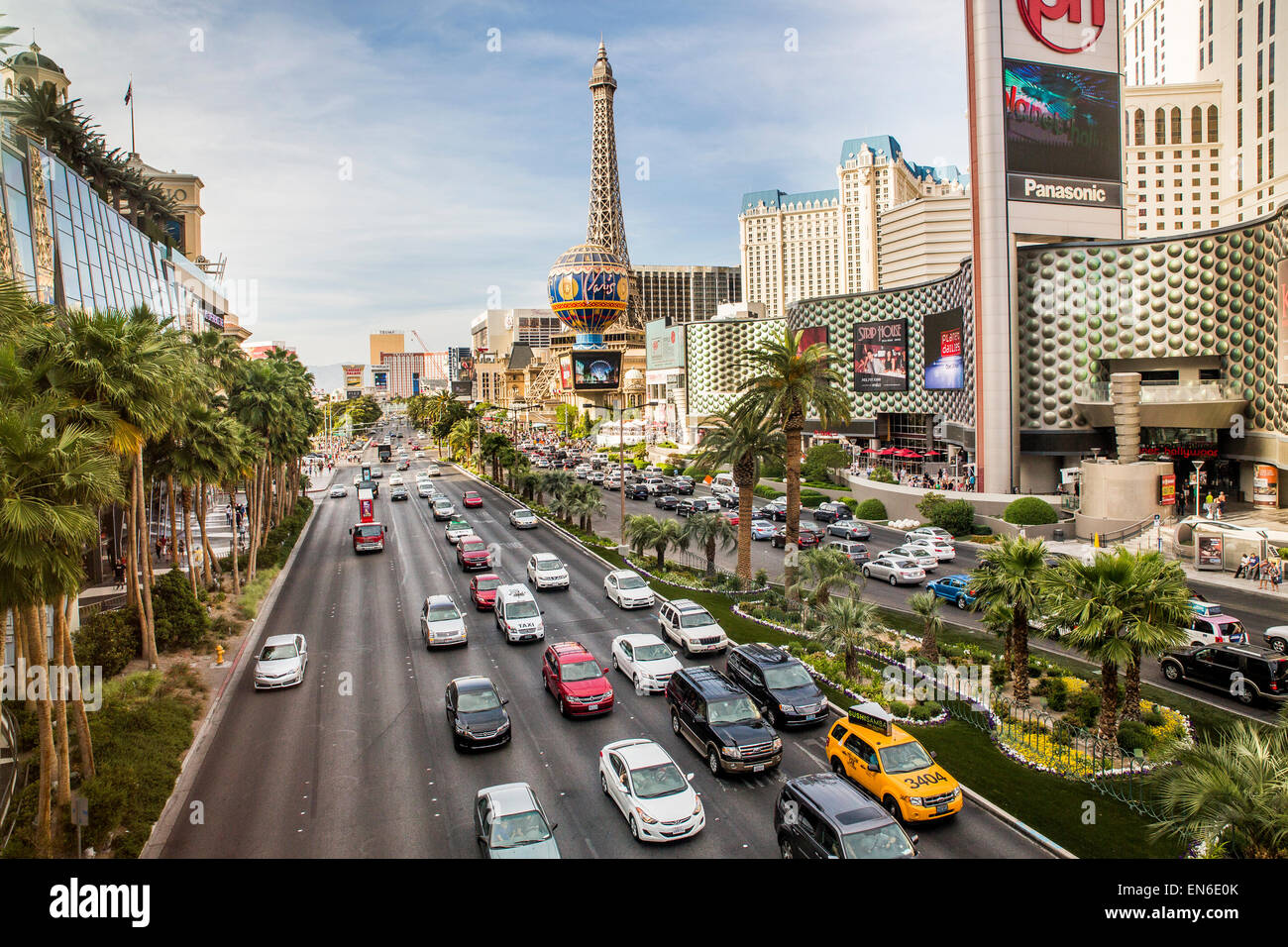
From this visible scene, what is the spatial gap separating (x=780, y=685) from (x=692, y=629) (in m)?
6.13

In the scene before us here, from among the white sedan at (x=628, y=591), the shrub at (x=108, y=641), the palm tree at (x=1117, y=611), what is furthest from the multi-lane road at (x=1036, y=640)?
the shrub at (x=108, y=641)

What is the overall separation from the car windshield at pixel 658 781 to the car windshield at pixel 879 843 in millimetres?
3910

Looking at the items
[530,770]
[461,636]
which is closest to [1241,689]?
[530,770]

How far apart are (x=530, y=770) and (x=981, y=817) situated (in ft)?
32.5

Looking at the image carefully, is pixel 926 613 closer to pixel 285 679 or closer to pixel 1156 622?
pixel 1156 622

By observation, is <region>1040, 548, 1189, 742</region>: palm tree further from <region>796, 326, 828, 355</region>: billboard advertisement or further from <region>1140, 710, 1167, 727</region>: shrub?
<region>796, 326, 828, 355</region>: billboard advertisement

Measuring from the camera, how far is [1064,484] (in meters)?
57.7

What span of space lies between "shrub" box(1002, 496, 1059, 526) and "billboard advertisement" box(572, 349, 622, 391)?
106m

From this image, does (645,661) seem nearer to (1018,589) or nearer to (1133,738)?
(1018,589)

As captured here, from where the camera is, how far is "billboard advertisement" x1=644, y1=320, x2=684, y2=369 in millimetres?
133875

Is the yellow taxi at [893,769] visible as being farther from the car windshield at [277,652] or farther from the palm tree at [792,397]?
the car windshield at [277,652]

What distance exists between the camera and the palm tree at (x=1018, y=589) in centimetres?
2133

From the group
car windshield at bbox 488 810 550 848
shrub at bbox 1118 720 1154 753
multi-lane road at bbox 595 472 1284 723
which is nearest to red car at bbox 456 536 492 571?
multi-lane road at bbox 595 472 1284 723
